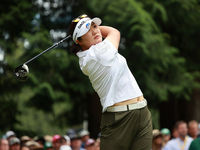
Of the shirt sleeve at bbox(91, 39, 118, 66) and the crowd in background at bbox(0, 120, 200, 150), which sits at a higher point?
the shirt sleeve at bbox(91, 39, 118, 66)

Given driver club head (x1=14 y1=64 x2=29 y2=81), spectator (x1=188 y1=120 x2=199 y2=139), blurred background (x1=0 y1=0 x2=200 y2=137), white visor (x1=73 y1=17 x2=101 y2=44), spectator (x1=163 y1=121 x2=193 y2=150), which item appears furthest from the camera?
blurred background (x1=0 y1=0 x2=200 y2=137)

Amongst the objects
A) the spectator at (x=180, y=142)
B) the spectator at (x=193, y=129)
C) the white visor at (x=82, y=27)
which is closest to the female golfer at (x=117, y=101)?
the white visor at (x=82, y=27)

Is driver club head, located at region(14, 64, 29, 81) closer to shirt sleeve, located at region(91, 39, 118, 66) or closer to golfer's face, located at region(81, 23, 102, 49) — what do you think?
golfer's face, located at region(81, 23, 102, 49)

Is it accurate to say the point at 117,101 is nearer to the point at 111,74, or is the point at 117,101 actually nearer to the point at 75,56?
the point at 111,74

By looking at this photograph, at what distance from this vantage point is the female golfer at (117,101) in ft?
13.2

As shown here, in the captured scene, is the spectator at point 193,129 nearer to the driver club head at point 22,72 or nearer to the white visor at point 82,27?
the driver club head at point 22,72

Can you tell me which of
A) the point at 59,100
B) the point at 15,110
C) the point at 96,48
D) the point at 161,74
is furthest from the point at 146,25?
the point at 96,48

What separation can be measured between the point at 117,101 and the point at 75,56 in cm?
799

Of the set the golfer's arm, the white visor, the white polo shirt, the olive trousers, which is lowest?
the olive trousers

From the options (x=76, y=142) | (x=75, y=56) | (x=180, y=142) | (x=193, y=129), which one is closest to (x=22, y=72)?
(x=76, y=142)

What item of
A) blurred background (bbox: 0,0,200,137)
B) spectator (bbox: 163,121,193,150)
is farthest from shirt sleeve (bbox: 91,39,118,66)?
blurred background (bbox: 0,0,200,137)

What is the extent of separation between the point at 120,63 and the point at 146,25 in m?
7.60

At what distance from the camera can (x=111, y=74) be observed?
4.07m

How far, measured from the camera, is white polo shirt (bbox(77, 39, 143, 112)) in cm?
404
